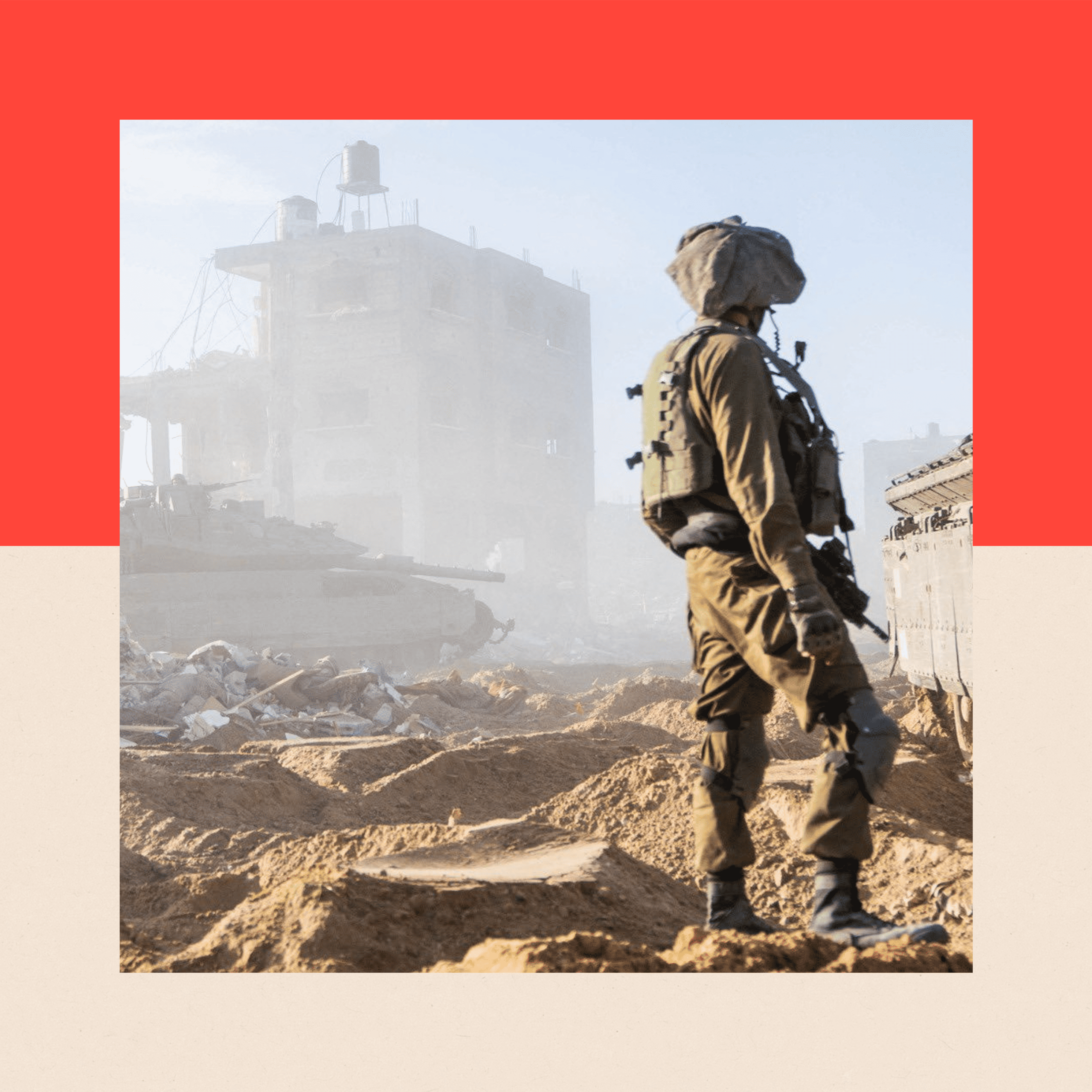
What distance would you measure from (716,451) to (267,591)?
1831 cm

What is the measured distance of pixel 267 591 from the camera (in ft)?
68.2

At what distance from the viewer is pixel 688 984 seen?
8.82 feet

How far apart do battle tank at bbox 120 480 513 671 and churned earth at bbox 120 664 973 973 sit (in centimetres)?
1149

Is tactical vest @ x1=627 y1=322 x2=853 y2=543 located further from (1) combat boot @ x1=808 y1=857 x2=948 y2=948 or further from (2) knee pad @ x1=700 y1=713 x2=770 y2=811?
(1) combat boot @ x1=808 y1=857 x2=948 y2=948

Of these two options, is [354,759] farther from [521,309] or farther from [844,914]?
[521,309]

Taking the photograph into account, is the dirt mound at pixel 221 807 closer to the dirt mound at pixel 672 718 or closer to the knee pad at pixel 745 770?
the knee pad at pixel 745 770

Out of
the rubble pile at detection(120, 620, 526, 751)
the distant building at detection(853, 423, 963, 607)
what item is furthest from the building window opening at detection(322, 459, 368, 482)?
the rubble pile at detection(120, 620, 526, 751)

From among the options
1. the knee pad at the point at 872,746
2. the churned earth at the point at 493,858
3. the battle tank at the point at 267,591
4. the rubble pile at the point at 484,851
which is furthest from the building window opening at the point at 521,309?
the knee pad at the point at 872,746

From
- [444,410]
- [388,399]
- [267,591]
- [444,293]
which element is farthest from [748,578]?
[444,293]

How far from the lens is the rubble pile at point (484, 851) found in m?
3.00

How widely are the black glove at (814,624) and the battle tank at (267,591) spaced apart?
18.0 metres

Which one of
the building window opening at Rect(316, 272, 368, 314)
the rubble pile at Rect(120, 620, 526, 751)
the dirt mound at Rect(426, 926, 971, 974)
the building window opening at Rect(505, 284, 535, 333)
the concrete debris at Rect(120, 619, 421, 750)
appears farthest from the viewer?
the building window opening at Rect(505, 284, 535, 333)

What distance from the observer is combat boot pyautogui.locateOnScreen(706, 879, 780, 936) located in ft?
10.3

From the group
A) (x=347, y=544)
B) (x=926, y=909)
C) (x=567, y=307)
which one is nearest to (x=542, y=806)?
(x=926, y=909)
